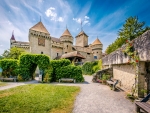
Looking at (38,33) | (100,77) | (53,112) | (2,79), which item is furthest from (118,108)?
(38,33)

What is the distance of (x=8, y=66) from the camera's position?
1162 centimetres

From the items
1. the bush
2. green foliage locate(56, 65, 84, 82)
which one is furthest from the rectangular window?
green foliage locate(56, 65, 84, 82)

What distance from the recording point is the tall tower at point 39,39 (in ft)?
91.0

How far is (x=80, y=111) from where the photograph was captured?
361cm

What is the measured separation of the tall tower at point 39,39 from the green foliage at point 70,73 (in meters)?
20.3

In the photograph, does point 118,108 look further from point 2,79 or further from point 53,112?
point 2,79

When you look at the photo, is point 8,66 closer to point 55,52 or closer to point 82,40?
point 55,52

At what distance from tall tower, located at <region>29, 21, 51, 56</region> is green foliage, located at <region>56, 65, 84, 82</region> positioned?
2030 centimetres

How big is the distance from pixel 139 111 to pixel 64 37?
3381 centimetres

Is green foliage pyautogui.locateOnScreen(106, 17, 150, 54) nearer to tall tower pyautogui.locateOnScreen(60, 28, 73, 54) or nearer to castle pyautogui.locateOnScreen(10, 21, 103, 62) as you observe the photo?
castle pyautogui.locateOnScreen(10, 21, 103, 62)

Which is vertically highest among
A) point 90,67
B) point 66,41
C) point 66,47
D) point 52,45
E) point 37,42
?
point 66,41

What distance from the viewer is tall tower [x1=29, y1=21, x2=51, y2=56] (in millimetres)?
27722

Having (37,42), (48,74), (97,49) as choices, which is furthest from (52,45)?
(48,74)

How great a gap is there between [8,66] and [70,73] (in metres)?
8.09
